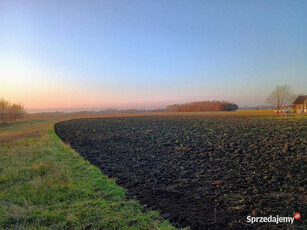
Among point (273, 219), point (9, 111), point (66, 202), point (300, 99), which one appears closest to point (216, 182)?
point (273, 219)

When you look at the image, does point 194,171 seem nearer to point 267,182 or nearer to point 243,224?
point 267,182

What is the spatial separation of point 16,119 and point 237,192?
177 ft

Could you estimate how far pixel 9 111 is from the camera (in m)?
40.5

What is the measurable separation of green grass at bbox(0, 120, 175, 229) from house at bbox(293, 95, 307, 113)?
56.5 meters

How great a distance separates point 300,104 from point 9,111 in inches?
2917

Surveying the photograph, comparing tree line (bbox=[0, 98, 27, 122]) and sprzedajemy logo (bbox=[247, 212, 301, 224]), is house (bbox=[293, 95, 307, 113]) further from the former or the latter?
tree line (bbox=[0, 98, 27, 122])

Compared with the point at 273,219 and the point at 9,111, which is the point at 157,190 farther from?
the point at 9,111

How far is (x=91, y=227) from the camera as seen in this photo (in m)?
3.69

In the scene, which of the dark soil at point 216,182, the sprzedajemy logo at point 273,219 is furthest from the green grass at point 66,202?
the sprzedajemy logo at point 273,219

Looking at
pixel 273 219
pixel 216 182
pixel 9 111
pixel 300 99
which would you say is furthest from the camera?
pixel 300 99

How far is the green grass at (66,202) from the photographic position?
3.82 m

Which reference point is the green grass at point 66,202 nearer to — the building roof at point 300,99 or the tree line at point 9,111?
the tree line at point 9,111

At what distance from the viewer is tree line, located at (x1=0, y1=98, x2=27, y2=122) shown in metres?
38.2

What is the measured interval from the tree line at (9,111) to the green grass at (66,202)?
131ft
